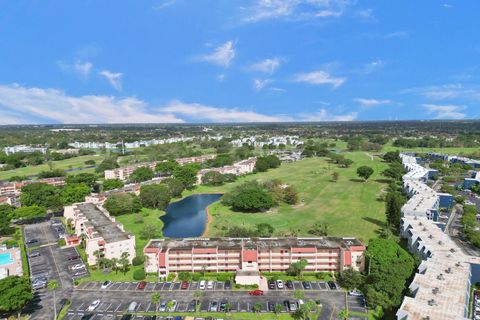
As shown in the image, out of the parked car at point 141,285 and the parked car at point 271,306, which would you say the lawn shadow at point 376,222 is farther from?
the parked car at point 141,285

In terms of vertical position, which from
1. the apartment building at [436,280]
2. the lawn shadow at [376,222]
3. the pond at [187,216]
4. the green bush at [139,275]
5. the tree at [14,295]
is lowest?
the pond at [187,216]

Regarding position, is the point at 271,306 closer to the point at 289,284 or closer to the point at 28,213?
the point at 289,284

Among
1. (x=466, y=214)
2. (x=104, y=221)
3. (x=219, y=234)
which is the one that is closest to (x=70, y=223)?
(x=104, y=221)

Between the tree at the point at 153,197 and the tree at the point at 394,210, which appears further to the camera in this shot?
the tree at the point at 153,197

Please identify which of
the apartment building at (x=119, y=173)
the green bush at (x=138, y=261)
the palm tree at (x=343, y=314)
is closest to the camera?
the palm tree at (x=343, y=314)

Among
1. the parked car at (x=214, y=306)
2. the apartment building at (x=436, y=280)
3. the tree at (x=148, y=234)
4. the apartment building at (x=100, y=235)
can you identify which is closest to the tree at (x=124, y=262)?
the apartment building at (x=100, y=235)

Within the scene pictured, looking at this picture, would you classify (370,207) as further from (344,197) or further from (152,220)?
→ (152,220)
